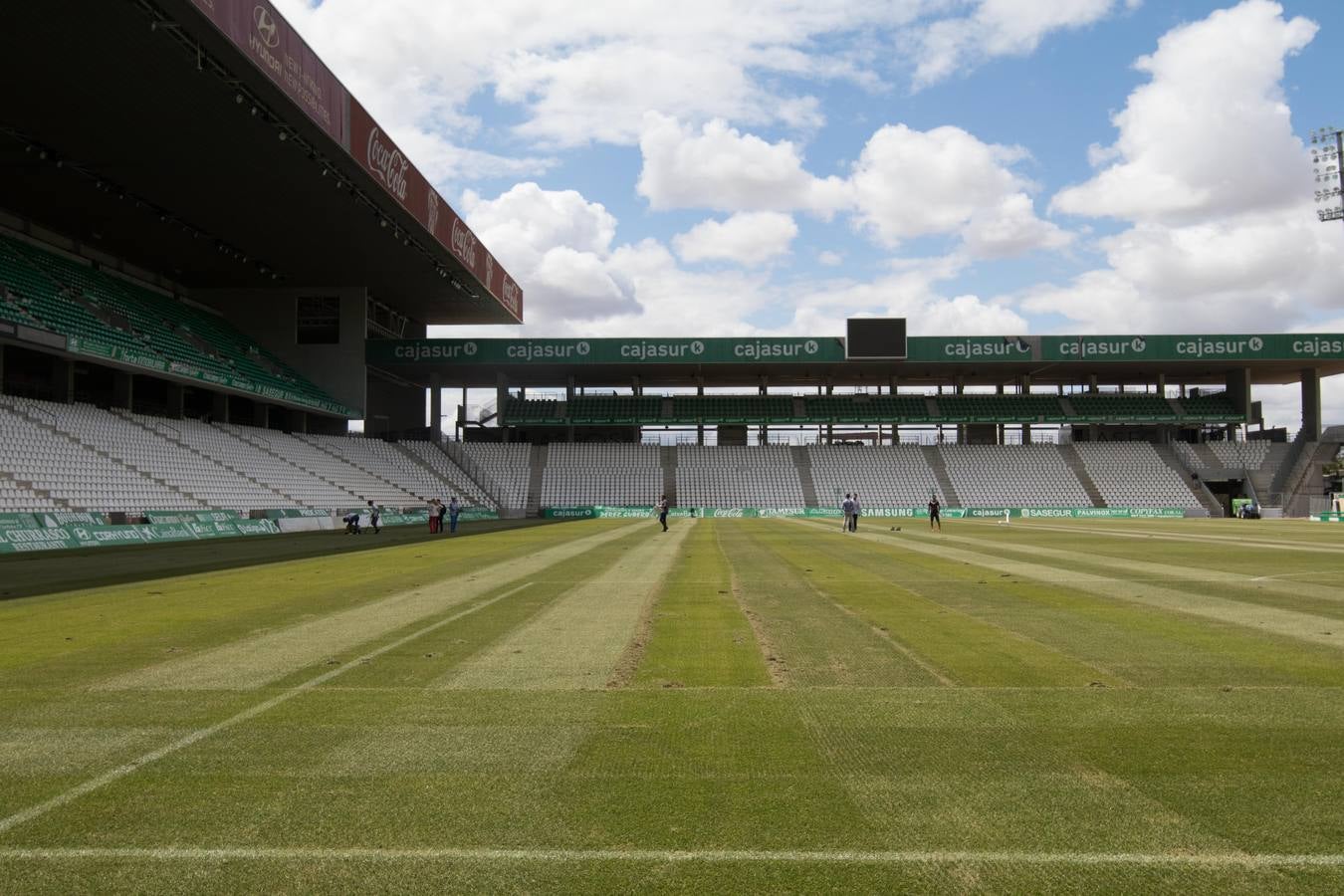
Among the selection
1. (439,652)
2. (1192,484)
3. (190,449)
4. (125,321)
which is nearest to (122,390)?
(125,321)

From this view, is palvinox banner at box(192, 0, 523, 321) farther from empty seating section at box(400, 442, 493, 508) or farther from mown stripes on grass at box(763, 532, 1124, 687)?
mown stripes on grass at box(763, 532, 1124, 687)

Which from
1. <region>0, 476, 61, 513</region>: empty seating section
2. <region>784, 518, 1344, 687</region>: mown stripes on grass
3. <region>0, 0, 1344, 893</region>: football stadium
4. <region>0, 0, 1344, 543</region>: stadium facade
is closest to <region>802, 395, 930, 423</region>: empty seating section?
<region>0, 0, 1344, 543</region>: stadium facade

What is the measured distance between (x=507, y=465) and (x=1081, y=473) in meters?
43.0

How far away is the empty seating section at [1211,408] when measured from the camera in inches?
2520

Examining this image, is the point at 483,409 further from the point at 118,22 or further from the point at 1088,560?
the point at 1088,560

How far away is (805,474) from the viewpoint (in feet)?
205

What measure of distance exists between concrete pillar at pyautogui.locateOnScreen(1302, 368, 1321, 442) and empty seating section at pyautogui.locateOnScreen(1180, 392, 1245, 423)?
14.5ft

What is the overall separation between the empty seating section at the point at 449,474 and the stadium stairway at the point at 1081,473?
42921 mm

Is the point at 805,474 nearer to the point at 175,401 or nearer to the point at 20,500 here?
the point at 175,401

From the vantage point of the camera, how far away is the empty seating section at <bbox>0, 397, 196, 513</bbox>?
88.8 feet

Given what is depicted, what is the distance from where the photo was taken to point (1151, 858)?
3205mm

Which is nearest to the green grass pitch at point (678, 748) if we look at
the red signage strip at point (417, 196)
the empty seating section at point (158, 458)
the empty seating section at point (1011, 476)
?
the empty seating section at point (158, 458)

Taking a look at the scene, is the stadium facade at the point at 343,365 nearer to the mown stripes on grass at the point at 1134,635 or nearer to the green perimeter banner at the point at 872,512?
the green perimeter banner at the point at 872,512

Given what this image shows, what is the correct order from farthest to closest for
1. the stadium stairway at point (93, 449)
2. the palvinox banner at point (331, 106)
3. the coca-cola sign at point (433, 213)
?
the coca-cola sign at point (433, 213)
the stadium stairway at point (93, 449)
the palvinox banner at point (331, 106)
